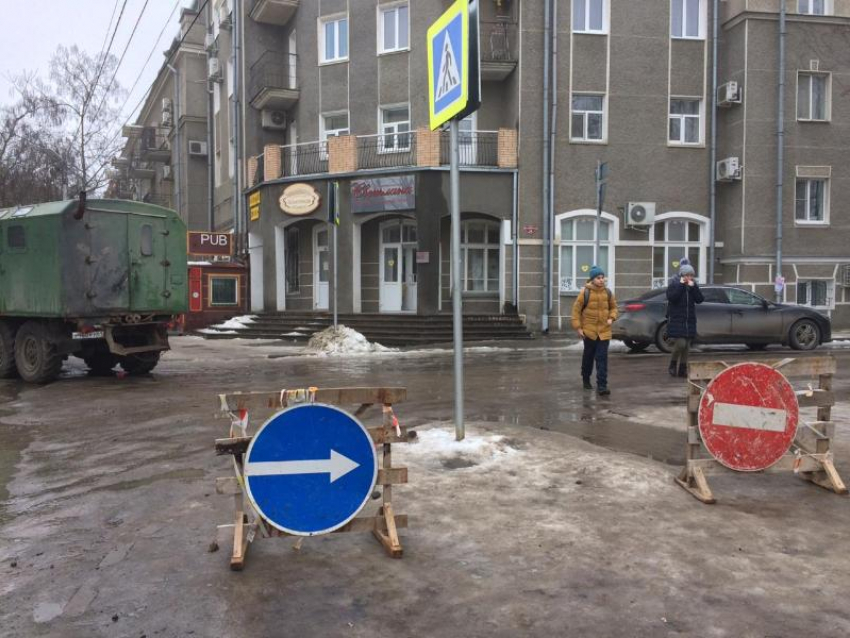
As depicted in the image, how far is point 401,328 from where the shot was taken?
66.8 ft

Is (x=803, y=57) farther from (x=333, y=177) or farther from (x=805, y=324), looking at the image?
(x=333, y=177)

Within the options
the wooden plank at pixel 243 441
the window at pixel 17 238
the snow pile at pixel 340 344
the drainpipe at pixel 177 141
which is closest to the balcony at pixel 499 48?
the snow pile at pixel 340 344

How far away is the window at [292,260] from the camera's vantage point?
84.6 feet

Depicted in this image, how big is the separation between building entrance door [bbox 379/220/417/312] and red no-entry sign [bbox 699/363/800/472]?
62.6 ft

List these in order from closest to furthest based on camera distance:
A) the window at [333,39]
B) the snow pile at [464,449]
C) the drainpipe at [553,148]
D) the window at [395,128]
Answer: the snow pile at [464,449]
the drainpipe at [553,148]
the window at [395,128]
the window at [333,39]

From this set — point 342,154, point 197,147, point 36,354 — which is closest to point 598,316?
point 36,354

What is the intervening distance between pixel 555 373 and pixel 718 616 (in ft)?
30.2

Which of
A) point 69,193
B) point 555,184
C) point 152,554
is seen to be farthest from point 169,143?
point 152,554

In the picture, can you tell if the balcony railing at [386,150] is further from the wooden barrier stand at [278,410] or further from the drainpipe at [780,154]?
the wooden barrier stand at [278,410]

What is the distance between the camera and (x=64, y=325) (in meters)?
11.7

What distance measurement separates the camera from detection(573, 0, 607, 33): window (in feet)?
71.8

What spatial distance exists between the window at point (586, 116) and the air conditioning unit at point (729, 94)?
374cm

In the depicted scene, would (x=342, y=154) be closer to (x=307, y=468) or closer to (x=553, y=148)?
(x=553, y=148)

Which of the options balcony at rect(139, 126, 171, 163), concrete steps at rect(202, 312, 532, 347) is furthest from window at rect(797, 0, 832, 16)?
balcony at rect(139, 126, 171, 163)
